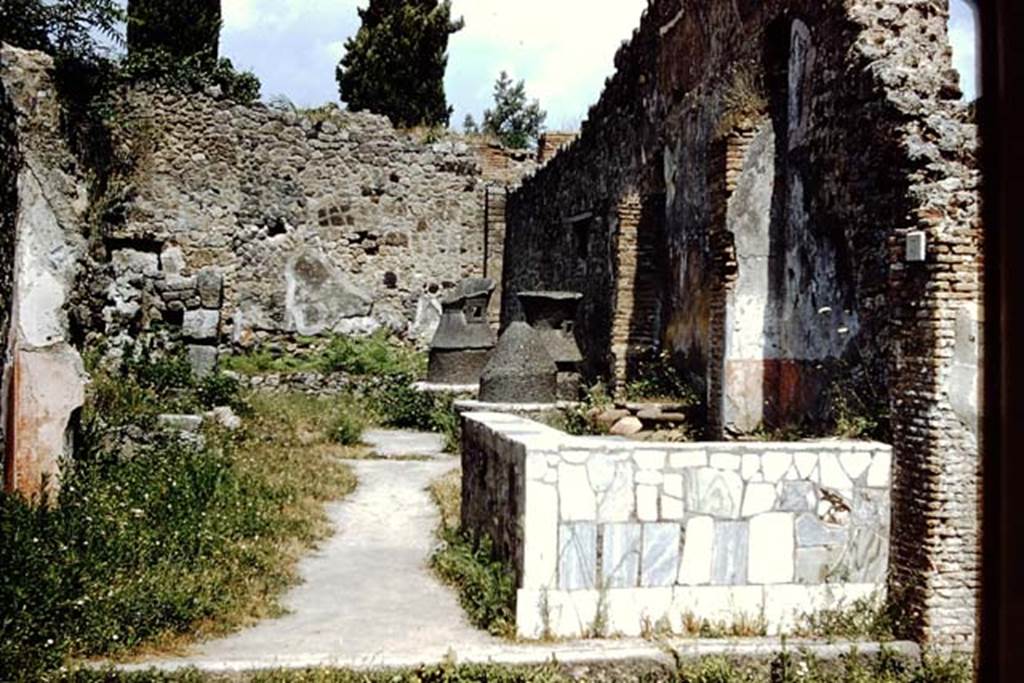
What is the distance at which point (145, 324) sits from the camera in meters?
13.4

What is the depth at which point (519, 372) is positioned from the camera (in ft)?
44.5

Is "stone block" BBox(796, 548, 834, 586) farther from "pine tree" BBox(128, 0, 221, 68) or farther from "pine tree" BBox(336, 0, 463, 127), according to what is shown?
"pine tree" BBox(336, 0, 463, 127)

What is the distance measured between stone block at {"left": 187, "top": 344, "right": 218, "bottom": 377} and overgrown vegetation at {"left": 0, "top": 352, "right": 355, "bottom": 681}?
4.35 ft

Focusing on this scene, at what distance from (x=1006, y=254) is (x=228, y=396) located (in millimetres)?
12655

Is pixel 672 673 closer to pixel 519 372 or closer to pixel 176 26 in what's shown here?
pixel 519 372

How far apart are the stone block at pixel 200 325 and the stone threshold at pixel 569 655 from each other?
826 cm

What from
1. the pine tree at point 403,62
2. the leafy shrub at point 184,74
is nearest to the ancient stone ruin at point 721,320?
the leafy shrub at point 184,74

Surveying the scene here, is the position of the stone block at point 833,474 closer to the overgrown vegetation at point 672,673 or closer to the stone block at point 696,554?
the stone block at point 696,554

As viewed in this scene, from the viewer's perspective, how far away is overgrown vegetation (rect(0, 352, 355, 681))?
5.48 m

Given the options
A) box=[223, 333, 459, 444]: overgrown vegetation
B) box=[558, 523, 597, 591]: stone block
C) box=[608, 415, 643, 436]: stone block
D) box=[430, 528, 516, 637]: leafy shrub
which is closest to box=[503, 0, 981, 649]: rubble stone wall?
box=[608, 415, 643, 436]: stone block

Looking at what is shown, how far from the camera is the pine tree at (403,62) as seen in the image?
95.6 ft

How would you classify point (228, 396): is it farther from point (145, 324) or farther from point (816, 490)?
point (816, 490)

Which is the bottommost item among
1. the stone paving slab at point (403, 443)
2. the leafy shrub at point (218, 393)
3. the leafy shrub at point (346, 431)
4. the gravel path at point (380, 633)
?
the gravel path at point (380, 633)

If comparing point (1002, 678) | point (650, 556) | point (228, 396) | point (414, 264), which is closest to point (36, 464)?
point (650, 556)
